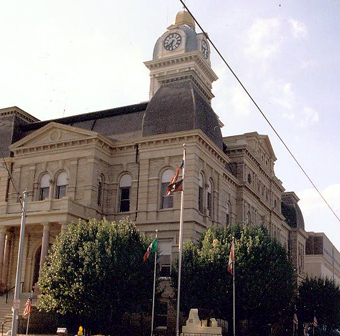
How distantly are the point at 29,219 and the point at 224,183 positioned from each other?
1675cm

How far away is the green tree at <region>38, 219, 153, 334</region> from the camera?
1232 inches

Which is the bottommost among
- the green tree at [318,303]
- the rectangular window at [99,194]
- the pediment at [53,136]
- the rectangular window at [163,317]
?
the rectangular window at [163,317]

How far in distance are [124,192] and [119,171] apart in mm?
1649

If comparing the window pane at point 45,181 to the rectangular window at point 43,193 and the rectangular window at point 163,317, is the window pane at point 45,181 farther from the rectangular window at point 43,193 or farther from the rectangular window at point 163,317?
the rectangular window at point 163,317

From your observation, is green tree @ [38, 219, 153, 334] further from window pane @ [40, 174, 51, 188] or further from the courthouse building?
window pane @ [40, 174, 51, 188]

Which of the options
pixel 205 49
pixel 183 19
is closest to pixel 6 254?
pixel 205 49

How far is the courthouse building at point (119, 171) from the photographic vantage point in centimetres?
3988

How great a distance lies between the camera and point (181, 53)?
74.9 metres

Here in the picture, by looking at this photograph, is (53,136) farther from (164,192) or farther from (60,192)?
(164,192)

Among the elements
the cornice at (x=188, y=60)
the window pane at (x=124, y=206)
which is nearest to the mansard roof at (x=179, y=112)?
the window pane at (x=124, y=206)

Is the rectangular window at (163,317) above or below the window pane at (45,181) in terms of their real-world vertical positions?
below

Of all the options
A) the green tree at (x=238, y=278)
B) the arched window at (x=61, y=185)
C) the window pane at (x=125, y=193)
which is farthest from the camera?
the window pane at (x=125, y=193)

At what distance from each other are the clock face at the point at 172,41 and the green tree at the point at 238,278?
150ft

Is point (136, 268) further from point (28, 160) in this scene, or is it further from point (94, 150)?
point (28, 160)
